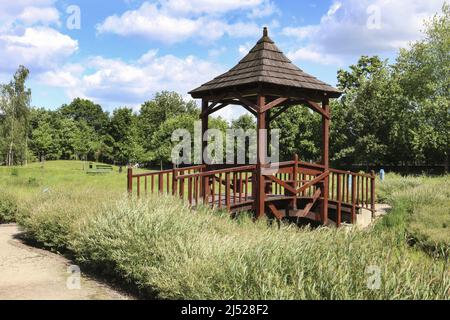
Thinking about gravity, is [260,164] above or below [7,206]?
above

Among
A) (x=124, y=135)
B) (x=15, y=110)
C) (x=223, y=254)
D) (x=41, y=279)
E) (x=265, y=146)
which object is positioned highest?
(x=15, y=110)

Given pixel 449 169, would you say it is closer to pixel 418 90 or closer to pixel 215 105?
pixel 418 90

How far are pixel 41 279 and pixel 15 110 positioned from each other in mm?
42437

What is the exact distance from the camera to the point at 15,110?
143 ft

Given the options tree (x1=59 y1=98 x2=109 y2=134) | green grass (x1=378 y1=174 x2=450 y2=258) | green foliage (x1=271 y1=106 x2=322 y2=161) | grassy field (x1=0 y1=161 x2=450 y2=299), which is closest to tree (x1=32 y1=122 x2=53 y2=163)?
tree (x1=59 y1=98 x2=109 y2=134)

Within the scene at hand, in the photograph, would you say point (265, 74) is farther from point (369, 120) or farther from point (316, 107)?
point (369, 120)

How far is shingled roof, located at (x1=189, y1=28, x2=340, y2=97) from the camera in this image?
955 centimetres

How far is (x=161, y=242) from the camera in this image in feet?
17.6

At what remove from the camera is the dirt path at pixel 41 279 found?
520 cm

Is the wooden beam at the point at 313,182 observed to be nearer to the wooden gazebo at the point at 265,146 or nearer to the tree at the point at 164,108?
the wooden gazebo at the point at 265,146

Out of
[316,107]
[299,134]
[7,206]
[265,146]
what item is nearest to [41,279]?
[7,206]

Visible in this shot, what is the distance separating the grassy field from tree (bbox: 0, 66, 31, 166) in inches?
1540

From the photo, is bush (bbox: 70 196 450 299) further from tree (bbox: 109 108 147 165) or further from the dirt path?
tree (bbox: 109 108 147 165)

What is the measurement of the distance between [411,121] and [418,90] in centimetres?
260
